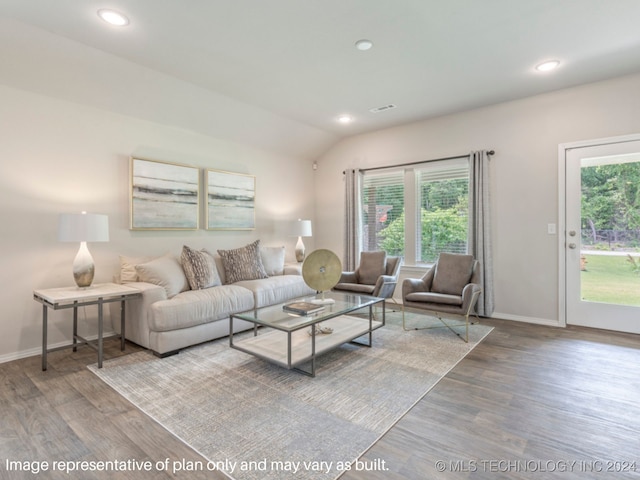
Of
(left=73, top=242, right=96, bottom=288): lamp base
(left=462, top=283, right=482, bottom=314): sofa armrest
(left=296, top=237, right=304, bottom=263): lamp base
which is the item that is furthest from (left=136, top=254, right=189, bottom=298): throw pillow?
(left=462, top=283, right=482, bottom=314): sofa armrest

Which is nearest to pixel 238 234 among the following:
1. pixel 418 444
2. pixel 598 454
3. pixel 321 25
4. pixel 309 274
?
pixel 309 274

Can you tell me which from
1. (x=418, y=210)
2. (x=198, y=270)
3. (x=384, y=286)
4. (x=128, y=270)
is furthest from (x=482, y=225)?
(x=128, y=270)

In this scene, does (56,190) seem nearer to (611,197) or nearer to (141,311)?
(141,311)

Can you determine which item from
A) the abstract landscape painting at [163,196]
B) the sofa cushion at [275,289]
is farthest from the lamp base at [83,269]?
the sofa cushion at [275,289]

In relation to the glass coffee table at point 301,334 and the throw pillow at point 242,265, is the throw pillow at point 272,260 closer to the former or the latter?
the throw pillow at point 242,265

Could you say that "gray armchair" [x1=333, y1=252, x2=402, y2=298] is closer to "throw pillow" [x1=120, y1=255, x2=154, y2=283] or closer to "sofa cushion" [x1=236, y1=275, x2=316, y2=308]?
"sofa cushion" [x1=236, y1=275, x2=316, y2=308]

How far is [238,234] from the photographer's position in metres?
4.98

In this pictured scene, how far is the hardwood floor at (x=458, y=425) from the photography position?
1.63 meters

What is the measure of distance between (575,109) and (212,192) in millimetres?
4547

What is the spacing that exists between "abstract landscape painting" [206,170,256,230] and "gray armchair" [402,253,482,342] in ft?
8.25

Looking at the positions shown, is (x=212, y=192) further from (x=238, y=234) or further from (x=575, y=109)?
(x=575, y=109)

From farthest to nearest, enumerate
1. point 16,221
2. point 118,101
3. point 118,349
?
point 118,101 → point 118,349 → point 16,221

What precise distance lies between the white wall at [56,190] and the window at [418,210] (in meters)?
2.92

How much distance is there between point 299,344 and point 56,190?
2781 mm
